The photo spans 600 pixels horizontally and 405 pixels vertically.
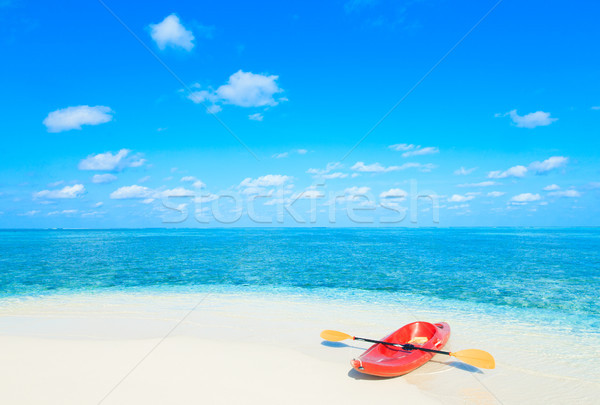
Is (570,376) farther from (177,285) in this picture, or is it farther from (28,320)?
(177,285)

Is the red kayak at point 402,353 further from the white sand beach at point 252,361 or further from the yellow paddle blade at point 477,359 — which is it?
the yellow paddle blade at point 477,359

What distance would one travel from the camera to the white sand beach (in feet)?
24.4

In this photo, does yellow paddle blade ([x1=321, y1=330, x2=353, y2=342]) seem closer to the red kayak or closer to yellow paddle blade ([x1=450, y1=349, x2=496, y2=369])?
the red kayak

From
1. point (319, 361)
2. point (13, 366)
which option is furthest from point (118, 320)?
point (319, 361)

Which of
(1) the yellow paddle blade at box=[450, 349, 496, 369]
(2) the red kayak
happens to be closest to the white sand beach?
(2) the red kayak

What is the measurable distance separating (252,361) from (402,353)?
148 inches

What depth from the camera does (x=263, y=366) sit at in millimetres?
8875

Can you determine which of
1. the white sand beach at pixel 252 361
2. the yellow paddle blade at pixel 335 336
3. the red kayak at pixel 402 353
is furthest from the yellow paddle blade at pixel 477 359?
the yellow paddle blade at pixel 335 336

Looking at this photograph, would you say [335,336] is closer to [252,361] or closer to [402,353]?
[402,353]

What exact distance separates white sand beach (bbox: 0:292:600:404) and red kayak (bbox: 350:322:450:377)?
0.96ft

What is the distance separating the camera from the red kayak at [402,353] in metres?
7.85

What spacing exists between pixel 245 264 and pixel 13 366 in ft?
81.4

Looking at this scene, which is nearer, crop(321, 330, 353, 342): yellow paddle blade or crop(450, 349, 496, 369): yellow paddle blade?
crop(450, 349, 496, 369): yellow paddle blade

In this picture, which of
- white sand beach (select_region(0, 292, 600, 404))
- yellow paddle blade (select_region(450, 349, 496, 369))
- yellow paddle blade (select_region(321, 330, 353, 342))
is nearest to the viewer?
white sand beach (select_region(0, 292, 600, 404))
